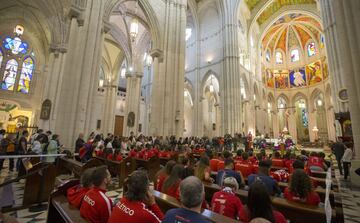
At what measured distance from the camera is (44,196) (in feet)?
14.6

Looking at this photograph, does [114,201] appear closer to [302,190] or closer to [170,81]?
[302,190]

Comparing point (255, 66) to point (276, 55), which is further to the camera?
point (276, 55)

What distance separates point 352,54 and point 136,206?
8201mm

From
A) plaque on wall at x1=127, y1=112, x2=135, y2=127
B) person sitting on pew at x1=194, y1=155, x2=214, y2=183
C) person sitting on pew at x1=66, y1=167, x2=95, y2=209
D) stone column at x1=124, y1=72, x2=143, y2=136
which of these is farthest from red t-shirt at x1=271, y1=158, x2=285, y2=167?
stone column at x1=124, y1=72, x2=143, y2=136

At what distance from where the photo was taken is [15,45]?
1961 cm

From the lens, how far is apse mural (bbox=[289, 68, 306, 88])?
3134 cm

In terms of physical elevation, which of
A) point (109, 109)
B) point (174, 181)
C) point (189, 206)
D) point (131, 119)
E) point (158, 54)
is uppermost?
point (158, 54)

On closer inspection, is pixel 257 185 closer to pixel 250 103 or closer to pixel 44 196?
pixel 44 196

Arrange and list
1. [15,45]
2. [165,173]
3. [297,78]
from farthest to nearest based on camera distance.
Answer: [297,78] < [15,45] < [165,173]

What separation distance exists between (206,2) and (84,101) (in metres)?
21.4

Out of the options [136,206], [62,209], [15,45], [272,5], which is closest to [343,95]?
[136,206]

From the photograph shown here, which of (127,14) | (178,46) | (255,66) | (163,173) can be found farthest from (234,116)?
(163,173)

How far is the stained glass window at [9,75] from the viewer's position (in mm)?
18608

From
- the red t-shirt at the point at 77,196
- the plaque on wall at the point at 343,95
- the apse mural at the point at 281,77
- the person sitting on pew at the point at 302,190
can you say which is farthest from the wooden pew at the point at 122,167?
the apse mural at the point at 281,77
